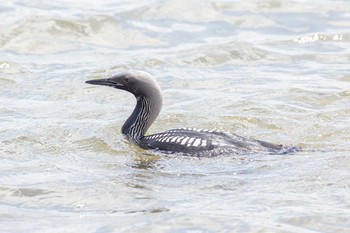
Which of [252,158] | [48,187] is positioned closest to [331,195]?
[252,158]

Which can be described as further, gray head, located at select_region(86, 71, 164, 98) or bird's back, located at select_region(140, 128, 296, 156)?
gray head, located at select_region(86, 71, 164, 98)

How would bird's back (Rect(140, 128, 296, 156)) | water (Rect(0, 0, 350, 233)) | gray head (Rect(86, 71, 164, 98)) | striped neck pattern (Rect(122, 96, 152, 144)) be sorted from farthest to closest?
striped neck pattern (Rect(122, 96, 152, 144))
gray head (Rect(86, 71, 164, 98))
bird's back (Rect(140, 128, 296, 156))
water (Rect(0, 0, 350, 233))

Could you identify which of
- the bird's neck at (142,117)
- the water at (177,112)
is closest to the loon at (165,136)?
the bird's neck at (142,117)

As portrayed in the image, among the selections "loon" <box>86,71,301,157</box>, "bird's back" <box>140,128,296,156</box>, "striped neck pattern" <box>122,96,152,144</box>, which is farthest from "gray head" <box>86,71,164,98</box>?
"bird's back" <box>140,128,296,156</box>

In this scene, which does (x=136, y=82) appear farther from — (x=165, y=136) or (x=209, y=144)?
(x=209, y=144)

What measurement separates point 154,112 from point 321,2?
303 inches

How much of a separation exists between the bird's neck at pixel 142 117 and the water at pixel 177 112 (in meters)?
0.16

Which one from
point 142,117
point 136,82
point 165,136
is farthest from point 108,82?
point 165,136

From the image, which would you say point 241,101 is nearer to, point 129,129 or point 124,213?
point 129,129

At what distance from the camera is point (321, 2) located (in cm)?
1847

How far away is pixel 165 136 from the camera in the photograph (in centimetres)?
1095

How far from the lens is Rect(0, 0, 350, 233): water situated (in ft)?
29.0

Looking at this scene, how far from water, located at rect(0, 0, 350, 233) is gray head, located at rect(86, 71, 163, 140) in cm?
29

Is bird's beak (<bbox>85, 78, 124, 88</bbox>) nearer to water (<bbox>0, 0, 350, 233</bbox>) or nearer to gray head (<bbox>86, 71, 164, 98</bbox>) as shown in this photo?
gray head (<bbox>86, 71, 164, 98</bbox>)
